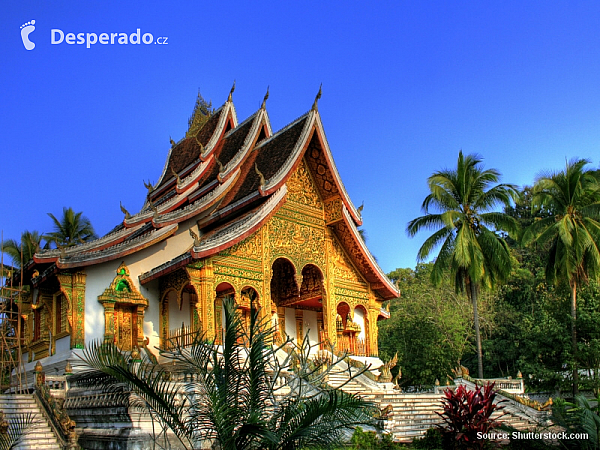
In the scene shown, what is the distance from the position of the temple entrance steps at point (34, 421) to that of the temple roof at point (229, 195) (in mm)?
2856

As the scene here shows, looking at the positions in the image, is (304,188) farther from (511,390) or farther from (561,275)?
(561,275)

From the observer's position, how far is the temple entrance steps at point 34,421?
923 centimetres

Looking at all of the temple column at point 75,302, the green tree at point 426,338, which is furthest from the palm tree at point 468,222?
the temple column at point 75,302

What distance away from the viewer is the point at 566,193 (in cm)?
2050

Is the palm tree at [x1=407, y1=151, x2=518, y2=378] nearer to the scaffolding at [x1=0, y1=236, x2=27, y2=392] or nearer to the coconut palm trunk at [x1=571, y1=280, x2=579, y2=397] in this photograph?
the coconut palm trunk at [x1=571, y1=280, x2=579, y2=397]

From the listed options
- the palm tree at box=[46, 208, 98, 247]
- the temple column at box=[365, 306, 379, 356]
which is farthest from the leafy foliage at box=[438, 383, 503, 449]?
the palm tree at box=[46, 208, 98, 247]

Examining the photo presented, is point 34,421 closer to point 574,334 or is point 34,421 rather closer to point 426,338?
point 426,338

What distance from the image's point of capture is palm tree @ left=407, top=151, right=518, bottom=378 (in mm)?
20750

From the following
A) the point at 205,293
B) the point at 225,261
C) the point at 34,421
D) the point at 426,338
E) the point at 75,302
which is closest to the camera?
the point at 34,421

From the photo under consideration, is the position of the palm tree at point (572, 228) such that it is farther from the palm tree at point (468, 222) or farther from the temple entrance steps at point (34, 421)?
the temple entrance steps at point (34, 421)

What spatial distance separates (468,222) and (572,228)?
3.35 metres

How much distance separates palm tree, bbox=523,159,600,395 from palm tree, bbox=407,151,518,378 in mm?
1216

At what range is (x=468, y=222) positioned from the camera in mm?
21344

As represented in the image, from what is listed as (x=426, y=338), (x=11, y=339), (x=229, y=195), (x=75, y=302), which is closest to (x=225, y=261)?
(x=229, y=195)
